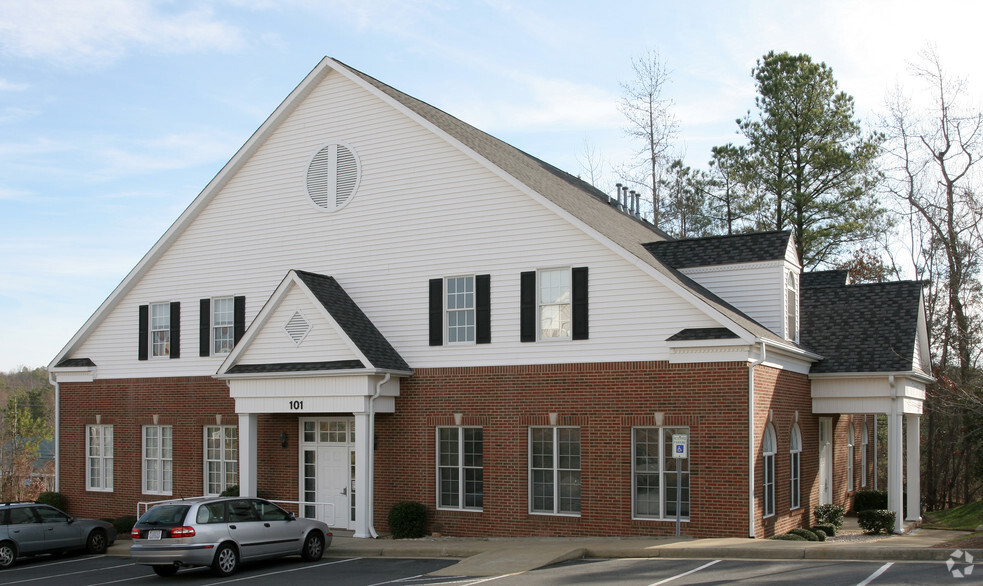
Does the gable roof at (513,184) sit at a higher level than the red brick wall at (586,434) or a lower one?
higher

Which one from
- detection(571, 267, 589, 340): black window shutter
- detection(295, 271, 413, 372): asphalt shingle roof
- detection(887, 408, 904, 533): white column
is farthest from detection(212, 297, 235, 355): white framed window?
detection(887, 408, 904, 533): white column

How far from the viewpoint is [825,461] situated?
27.4 m

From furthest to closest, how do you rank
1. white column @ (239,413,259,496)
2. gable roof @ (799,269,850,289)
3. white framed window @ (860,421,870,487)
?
white framed window @ (860,421,870,487), gable roof @ (799,269,850,289), white column @ (239,413,259,496)

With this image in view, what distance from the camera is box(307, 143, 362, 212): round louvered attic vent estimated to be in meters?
25.0

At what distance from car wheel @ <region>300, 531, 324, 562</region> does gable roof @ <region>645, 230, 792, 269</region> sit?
10.9 metres

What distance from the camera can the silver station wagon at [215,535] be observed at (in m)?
17.6

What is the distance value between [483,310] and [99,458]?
13.7 meters

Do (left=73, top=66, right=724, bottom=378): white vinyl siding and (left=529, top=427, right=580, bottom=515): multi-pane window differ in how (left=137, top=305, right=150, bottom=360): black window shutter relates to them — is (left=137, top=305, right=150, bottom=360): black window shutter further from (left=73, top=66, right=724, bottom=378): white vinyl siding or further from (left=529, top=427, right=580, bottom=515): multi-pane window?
(left=529, top=427, right=580, bottom=515): multi-pane window

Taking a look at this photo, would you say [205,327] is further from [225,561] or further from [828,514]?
[828,514]

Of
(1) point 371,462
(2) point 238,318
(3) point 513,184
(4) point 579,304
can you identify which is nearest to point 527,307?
(4) point 579,304

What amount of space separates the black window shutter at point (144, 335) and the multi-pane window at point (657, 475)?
587 inches

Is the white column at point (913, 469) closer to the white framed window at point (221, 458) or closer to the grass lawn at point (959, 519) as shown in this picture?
the grass lawn at point (959, 519)

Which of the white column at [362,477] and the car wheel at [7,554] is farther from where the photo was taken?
the white column at [362,477]

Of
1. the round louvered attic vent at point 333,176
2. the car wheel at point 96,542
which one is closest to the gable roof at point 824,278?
the round louvered attic vent at point 333,176
